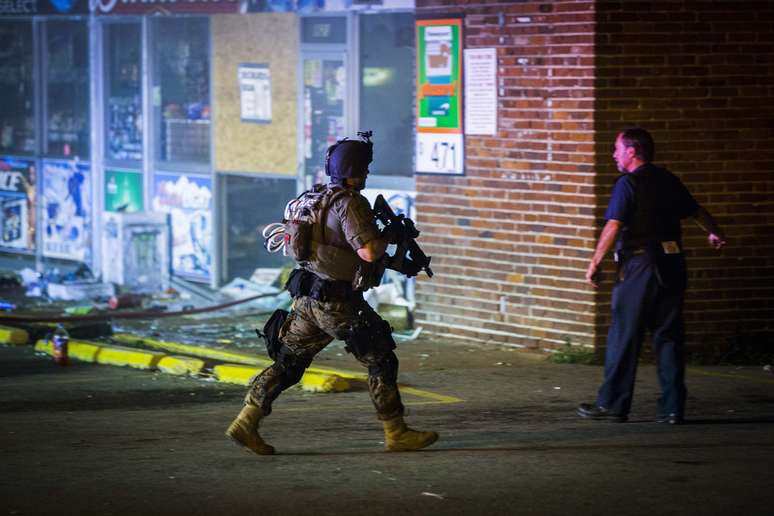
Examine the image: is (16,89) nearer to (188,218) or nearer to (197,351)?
(188,218)

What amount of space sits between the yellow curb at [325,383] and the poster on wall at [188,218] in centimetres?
581

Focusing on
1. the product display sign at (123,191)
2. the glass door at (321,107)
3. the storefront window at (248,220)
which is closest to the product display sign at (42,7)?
the product display sign at (123,191)

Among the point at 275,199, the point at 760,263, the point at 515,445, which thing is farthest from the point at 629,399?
the point at 275,199

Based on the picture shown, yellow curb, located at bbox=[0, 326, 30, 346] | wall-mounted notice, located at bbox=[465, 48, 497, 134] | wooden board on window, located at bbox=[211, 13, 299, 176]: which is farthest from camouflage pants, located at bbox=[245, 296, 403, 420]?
wooden board on window, located at bbox=[211, 13, 299, 176]

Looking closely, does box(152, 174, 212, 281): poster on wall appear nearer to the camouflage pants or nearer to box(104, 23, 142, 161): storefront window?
box(104, 23, 142, 161): storefront window

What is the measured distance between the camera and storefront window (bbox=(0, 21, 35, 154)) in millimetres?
17812

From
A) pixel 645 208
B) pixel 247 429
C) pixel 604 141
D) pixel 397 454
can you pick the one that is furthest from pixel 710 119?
pixel 247 429

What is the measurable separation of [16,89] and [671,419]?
40.1 ft

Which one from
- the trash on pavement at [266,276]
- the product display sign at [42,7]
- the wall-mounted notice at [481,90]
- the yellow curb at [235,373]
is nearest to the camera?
the yellow curb at [235,373]

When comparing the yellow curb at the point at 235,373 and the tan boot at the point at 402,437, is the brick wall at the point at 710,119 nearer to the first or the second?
the yellow curb at the point at 235,373

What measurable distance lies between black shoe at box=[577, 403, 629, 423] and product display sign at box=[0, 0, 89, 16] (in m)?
10.3

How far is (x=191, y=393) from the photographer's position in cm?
998

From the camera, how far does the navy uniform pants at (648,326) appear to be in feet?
26.9

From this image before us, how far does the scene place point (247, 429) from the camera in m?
7.46
